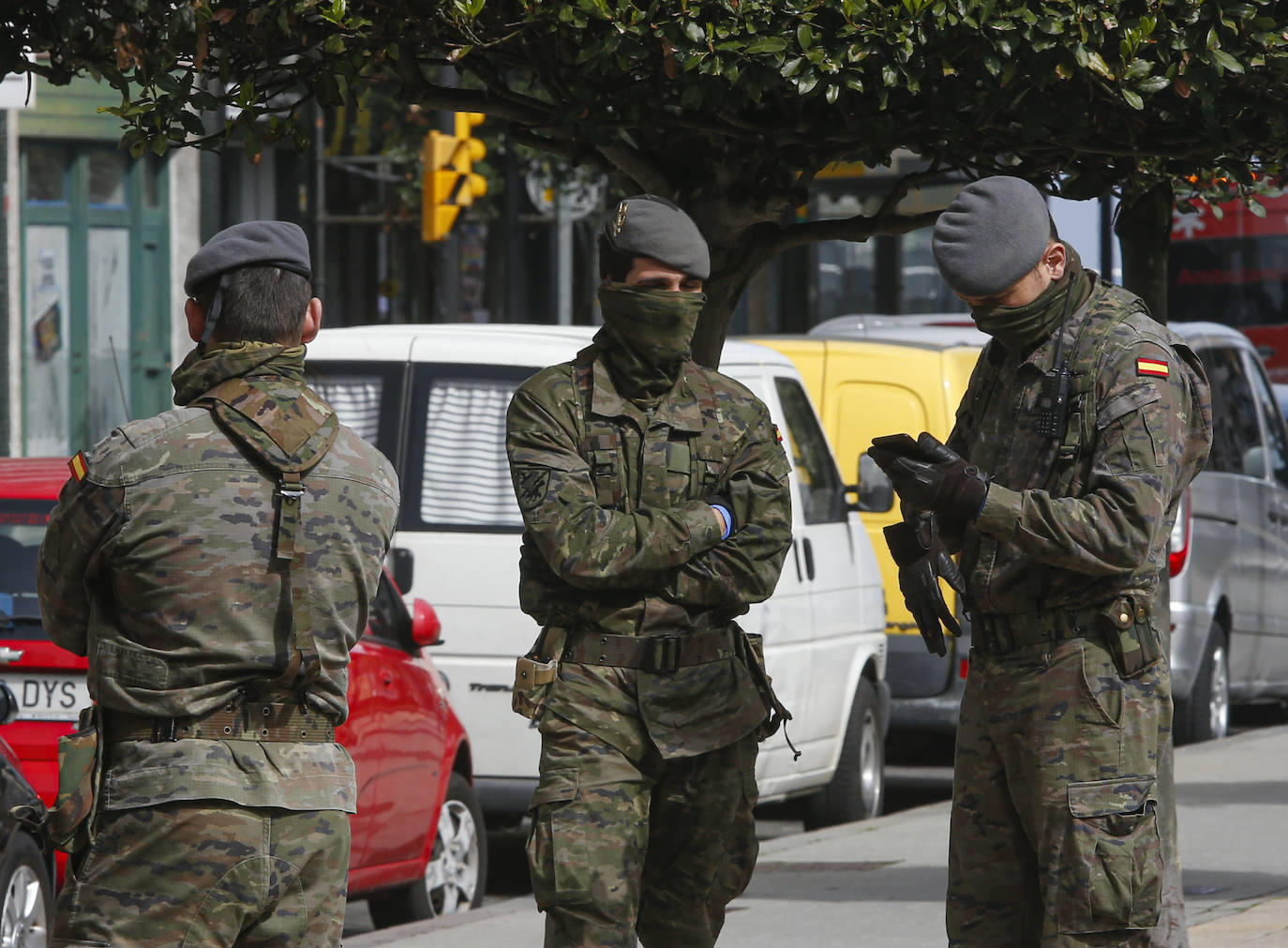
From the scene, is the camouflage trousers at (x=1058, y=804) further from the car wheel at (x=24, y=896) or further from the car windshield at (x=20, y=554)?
the car windshield at (x=20, y=554)

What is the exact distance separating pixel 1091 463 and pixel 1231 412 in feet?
27.7

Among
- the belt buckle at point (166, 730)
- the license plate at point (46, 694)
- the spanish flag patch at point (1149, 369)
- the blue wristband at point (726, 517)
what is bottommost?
the license plate at point (46, 694)

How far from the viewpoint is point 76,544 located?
3480mm

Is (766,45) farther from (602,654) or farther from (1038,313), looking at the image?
(602,654)

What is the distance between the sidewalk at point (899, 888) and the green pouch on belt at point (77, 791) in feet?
10.6

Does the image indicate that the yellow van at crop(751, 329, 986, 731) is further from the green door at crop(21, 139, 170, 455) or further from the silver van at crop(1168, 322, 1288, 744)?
the green door at crop(21, 139, 170, 455)

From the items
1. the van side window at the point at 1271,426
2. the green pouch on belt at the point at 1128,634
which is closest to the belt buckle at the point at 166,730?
the green pouch on belt at the point at 1128,634

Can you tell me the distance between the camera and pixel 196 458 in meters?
3.54

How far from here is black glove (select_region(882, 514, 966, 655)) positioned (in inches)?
167

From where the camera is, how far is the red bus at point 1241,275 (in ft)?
68.1

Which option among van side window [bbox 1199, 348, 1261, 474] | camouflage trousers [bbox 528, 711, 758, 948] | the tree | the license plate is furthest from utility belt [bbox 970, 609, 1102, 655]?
van side window [bbox 1199, 348, 1261, 474]

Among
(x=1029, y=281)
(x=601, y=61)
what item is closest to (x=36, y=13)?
(x=601, y=61)

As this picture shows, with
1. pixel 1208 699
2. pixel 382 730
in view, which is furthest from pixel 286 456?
pixel 1208 699

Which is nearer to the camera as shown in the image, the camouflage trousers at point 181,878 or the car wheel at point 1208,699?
the camouflage trousers at point 181,878
